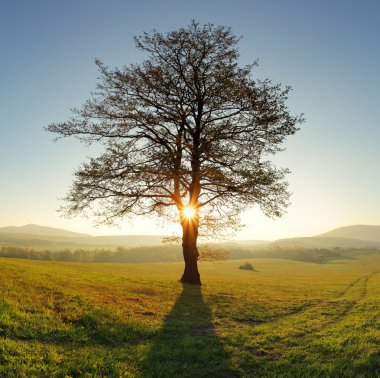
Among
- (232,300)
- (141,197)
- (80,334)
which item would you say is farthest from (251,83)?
(80,334)

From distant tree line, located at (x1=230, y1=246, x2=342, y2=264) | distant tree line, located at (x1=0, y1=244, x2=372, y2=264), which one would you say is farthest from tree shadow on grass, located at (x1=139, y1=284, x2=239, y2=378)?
distant tree line, located at (x1=230, y1=246, x2=342, y2=264)

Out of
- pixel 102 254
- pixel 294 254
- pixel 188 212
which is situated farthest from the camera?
pixel 294 254

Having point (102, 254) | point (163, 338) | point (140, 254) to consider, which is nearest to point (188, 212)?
point (163, 338)

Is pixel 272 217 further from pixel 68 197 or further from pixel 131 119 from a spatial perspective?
pixel 68 197

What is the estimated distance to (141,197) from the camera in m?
25.5

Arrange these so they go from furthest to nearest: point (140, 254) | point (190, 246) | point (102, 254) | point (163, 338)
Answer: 1. point (140, 254)
2. point (102, 254)
3. point (190, 246)
4. point (163, 338)

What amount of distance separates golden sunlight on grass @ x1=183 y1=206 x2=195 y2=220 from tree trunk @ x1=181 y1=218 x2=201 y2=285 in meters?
0.32

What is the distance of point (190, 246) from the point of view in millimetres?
26750

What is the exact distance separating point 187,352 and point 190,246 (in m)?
16.7

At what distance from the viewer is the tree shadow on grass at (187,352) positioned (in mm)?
8773

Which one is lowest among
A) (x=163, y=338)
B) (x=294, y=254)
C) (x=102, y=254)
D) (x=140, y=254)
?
(x=294, y=254)

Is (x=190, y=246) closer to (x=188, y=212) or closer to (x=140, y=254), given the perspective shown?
(x=188, y=212)

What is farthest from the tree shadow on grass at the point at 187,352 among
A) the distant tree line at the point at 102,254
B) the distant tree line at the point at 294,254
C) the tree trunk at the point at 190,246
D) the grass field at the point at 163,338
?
the distant tree line at the point at 294,254

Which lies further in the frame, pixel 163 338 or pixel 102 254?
pixel 102 254
